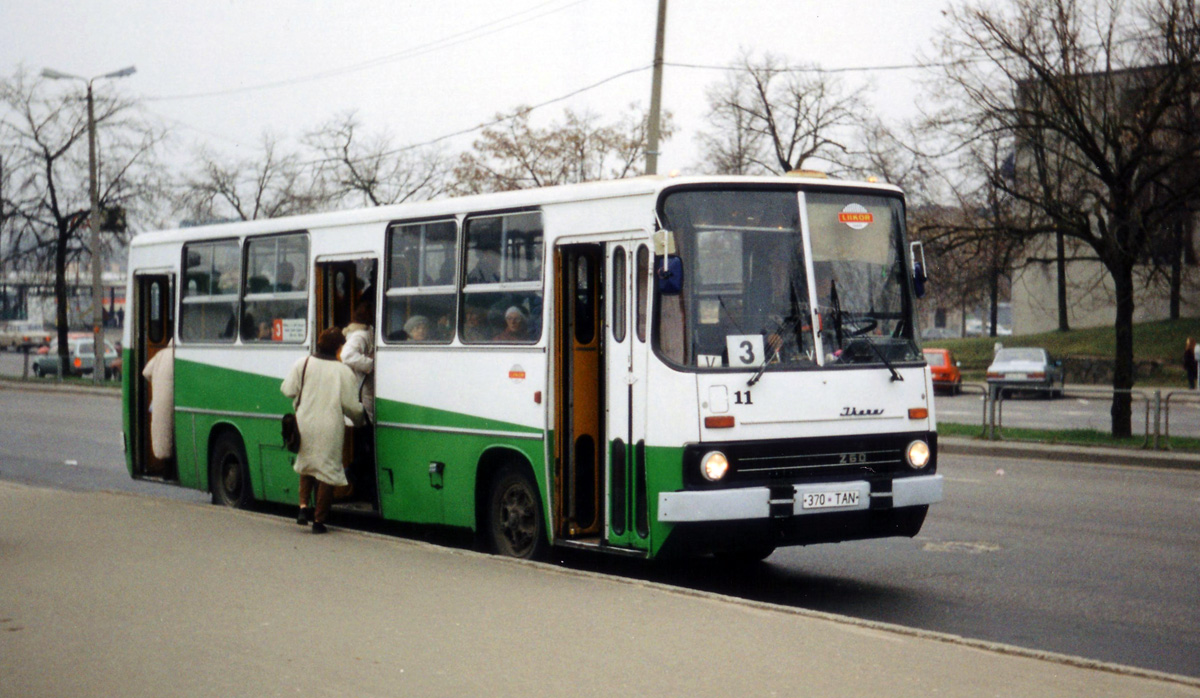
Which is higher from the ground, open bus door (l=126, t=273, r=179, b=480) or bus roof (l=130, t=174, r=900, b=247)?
bus roof (l=130, t=174, r=900, b=247)

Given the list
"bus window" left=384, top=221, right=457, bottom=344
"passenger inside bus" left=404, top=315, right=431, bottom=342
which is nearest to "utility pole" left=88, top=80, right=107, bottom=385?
"bus window" left=384, top=221, right=457, bottom=344

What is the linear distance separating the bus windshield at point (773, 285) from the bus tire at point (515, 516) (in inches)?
69.2

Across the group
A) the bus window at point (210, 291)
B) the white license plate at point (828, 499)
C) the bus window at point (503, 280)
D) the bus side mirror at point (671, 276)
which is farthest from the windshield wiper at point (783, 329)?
the bus window at point (210, 291)

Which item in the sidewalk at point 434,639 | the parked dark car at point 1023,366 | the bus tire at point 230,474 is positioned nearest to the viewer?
the sidewalk at point 434,639

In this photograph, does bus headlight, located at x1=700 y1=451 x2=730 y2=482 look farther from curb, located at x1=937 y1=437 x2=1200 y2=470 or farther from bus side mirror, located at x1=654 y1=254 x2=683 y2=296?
curb, located at x1=937 y1=437 x2=1200 y2=470

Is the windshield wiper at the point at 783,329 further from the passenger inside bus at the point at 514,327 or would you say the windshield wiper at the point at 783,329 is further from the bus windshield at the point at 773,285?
the passenger inside bus at the point at 514,327

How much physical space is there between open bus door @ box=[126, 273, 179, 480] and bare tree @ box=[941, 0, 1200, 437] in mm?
13133

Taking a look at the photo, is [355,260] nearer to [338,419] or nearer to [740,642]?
[338,419]

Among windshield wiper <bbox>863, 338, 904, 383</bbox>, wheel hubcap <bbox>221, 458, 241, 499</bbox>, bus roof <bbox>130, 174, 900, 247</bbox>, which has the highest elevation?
bus roof <bbox>130, 174, 900, 247</bbox>

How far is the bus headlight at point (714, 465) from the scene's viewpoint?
8578 mm

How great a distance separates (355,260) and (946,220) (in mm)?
14567

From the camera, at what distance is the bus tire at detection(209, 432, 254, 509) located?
44.2 feet

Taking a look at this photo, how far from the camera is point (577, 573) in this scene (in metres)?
8.71

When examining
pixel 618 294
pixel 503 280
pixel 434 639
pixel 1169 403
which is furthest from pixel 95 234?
pixel 434 639
